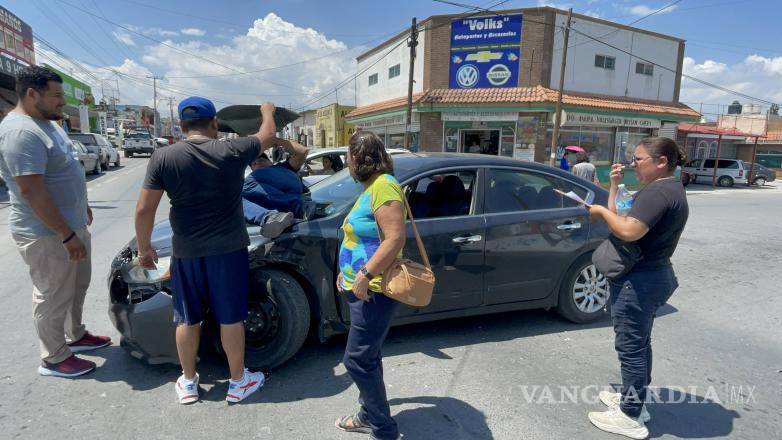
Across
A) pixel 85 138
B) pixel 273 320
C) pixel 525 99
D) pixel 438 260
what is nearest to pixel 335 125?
pixel 85 138

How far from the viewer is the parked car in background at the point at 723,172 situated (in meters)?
25.5

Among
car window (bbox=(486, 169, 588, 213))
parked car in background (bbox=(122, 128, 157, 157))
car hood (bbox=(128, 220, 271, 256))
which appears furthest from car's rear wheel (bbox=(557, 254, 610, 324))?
parked car in background (bbox=(122, 128, 157, 157))

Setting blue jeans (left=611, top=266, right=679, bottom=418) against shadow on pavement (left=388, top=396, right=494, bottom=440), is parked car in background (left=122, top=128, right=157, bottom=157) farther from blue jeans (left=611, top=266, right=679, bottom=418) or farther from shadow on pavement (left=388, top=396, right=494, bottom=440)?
blue jeans (left=611, top=266, right=679, bottom=418)

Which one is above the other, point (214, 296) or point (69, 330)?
point (214, 296)

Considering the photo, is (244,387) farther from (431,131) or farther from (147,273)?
(431,131)

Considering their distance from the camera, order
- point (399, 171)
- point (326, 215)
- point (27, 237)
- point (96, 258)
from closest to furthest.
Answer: point (27, 237)
point (326, 215)
point (399, 171)
point (96, 258)

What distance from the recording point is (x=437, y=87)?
19047 millimetres

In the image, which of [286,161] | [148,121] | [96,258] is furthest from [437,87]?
[148,121]

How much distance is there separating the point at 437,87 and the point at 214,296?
57.7 feet

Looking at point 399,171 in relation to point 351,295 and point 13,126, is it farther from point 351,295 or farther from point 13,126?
point 13,126

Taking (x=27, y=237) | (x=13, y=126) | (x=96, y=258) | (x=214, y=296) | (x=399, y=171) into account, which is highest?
(x=13, y=126)

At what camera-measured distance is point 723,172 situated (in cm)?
2564

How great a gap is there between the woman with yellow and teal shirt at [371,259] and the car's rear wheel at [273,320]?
0.81 metres

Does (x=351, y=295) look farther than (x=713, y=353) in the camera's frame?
No
